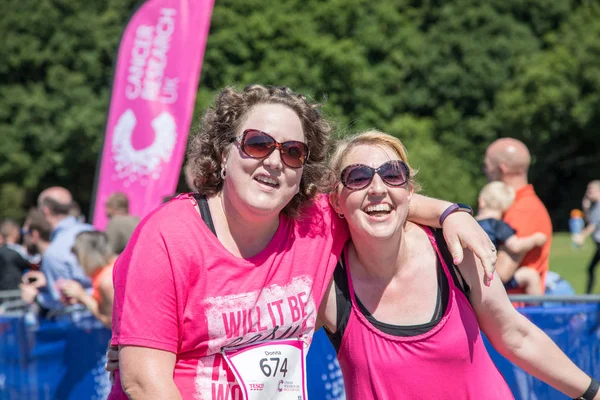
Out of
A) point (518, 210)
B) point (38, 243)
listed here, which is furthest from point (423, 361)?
point (38, 243)

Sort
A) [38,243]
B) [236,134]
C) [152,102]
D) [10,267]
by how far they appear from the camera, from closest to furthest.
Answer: [236,134], [38,243], [10,267], [152,102]

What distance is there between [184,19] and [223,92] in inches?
311

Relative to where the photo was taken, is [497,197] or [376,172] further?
[497,197]

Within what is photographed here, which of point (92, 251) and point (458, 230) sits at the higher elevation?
point (458, 230)

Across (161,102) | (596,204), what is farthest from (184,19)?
(596,204)

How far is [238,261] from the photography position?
2.82m

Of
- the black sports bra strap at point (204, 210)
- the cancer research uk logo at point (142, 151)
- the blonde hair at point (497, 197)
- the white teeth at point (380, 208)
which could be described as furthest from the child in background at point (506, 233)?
the cancer research uk logo at point (142, 151)

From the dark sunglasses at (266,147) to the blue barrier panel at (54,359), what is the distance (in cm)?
389

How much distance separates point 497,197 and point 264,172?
3811 mm

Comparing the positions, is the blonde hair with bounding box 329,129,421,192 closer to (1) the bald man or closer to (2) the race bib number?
(2) the race bib number

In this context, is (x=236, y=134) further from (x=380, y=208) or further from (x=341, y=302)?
(x=341, y=302)

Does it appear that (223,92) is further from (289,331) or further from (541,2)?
(541,2)

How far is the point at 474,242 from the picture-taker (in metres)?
2.93

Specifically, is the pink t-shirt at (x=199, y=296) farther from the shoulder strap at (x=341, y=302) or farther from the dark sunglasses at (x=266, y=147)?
the dark sunglasses at (x=266, y=147)
